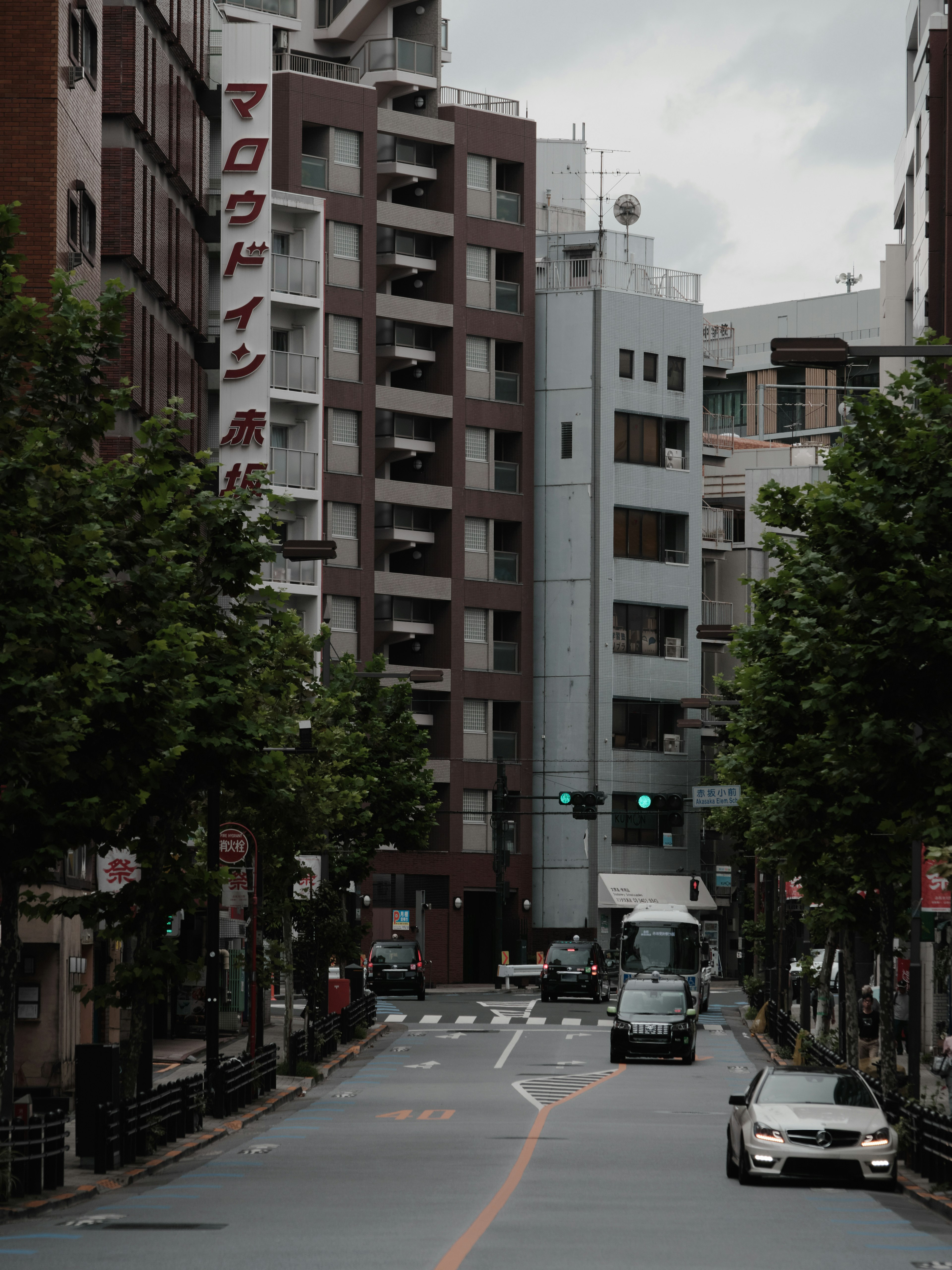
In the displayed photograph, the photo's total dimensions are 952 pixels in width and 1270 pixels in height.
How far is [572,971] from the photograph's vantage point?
7156cm

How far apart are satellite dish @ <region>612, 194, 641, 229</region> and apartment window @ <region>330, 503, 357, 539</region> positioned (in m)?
24.6

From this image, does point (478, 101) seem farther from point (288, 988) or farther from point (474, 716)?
point (288, 988)

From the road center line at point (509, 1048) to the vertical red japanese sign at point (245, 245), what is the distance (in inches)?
632

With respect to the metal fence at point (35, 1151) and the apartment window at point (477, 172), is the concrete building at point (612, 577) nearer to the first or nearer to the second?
the apartment window at point (477, 172)

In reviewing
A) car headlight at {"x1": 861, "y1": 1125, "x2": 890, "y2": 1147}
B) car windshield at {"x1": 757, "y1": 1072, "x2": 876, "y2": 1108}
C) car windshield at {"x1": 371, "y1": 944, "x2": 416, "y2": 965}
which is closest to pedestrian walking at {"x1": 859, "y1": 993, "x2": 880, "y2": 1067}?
car windshield at {"x1": 757, "y1": 1072, "x2": 876, "y2": 1108}

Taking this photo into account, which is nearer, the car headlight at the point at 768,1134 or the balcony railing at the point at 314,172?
the car headlight at the point at 768,1134

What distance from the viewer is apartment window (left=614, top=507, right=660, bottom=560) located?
3588 inches

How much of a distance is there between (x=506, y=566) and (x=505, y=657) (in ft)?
12.2

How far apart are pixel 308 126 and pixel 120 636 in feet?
222

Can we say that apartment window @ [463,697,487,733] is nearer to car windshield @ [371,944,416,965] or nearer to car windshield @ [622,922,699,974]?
car windshield @ [371,944,416,965]

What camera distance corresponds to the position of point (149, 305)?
1865 inches

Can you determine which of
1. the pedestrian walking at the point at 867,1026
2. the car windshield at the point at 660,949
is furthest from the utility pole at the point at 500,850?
the pedestrian walking at the point at 867,1026

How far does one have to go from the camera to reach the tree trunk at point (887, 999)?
3184 cm

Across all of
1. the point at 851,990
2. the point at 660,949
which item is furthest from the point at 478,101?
the point at 851,990
